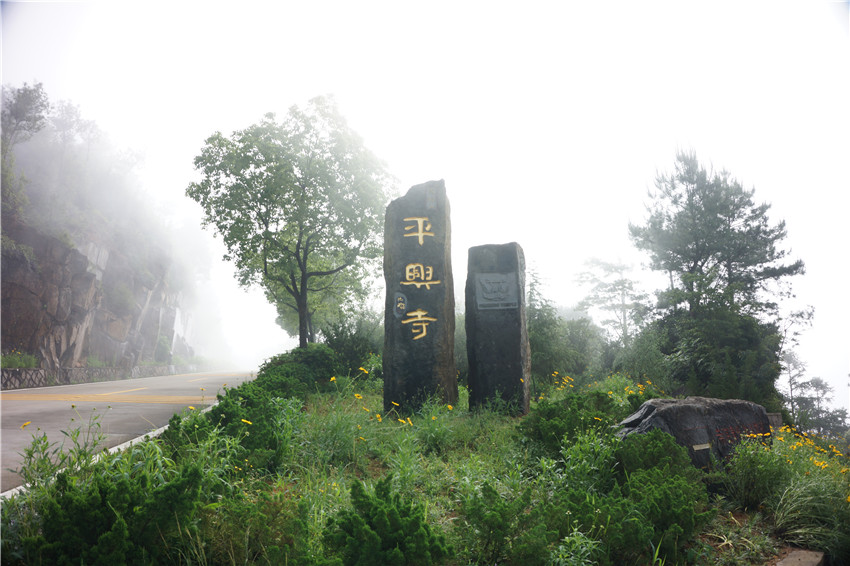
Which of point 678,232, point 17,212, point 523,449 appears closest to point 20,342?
point 17,212

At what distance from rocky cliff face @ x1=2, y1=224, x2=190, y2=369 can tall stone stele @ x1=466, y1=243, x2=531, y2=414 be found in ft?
58.9

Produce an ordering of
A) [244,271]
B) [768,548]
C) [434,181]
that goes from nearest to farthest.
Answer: [768,548], [434,181], [244,271]

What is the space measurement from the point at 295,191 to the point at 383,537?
1501 cm

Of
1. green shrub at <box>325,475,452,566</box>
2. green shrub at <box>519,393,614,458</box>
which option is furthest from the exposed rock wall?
green shrub at <box>325,475,452,566</box>

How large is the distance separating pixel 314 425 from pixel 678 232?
18.7 metres

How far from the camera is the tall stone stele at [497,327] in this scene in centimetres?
727

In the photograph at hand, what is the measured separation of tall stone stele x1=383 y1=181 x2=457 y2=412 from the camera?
278 inches

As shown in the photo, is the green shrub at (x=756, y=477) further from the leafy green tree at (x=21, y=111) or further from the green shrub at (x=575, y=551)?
the leafy green tree at (x=21, y=111)

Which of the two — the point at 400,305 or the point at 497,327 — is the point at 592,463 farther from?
the point at 400,305

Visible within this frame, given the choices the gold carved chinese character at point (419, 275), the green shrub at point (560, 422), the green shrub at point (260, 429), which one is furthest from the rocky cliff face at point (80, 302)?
the green shrub at point (560, 422)

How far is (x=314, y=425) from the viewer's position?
4828 millimetres

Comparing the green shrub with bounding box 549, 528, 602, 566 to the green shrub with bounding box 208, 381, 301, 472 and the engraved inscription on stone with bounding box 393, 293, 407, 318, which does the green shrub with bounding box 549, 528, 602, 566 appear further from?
the engraved inscription on stone with bounding box 393, 293, 407, 318

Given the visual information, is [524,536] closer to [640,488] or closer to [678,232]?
[640,488]

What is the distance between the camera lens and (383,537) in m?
2.11
